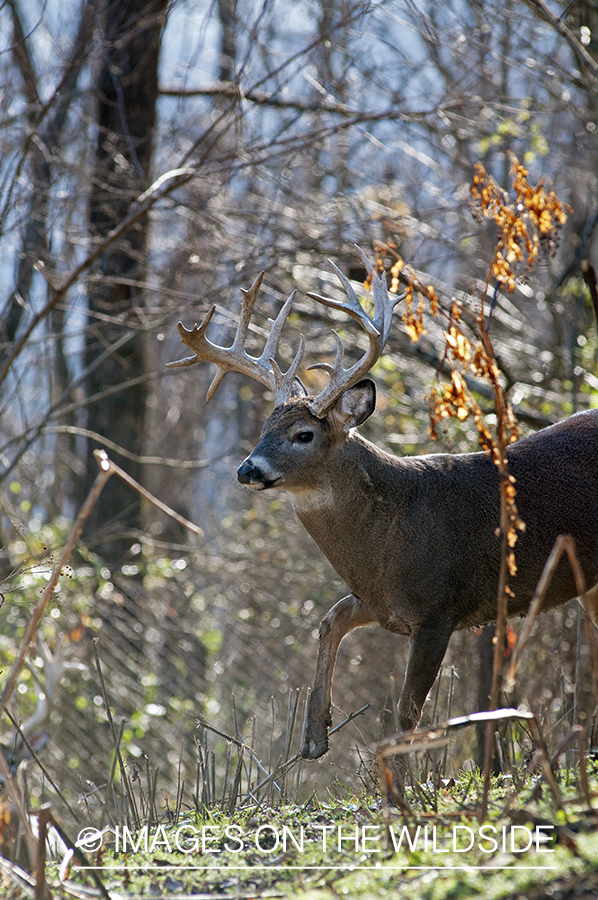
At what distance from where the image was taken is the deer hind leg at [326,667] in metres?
4.48

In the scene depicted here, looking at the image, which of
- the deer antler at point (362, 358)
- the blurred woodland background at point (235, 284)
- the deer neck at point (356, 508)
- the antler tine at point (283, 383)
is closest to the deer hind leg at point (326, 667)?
the deer neck at point (356, 508)

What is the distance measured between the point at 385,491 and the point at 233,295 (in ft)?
14.0

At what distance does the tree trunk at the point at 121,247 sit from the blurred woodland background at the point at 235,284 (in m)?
0.03

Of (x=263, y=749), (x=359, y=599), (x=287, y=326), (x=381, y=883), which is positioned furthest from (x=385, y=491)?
(x=263, y=749)

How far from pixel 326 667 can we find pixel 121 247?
507cm

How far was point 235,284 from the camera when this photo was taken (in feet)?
25.9

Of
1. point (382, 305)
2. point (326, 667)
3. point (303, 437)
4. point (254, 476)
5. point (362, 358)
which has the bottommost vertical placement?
point (326, 667)

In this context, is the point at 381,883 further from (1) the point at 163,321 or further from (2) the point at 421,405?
(2) the point at 421,405

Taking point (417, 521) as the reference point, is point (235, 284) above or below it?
above

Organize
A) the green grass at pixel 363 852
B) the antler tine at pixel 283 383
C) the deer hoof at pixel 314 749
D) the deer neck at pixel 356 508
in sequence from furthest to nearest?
the antler tine at pixel 283 383
the deer neck at pixel 356 508
the deer hoof at pixel 314 749
the green grass at pixel 363 852

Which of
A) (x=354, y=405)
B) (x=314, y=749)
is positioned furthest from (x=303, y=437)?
(x=314, y=749)

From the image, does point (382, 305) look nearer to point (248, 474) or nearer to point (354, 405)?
point (354, 405)

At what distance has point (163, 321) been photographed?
7867mm

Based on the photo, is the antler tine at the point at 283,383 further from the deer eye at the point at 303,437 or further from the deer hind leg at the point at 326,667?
the deer hind leg at the point at 326,667
